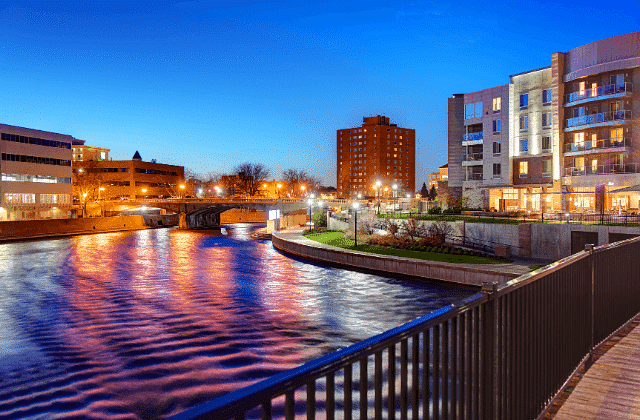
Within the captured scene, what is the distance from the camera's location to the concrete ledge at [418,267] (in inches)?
885

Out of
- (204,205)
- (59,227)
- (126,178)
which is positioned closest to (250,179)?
(126,178)

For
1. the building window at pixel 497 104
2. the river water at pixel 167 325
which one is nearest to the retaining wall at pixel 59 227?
the river water at pixel 167 325

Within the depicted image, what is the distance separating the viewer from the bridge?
7819 centimetres

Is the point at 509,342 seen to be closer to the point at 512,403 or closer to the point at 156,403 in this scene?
the point at 512,403

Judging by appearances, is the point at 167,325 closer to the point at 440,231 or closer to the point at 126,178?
the point at 440,231

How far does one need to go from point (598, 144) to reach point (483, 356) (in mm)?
50023

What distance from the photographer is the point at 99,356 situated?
1490 cm

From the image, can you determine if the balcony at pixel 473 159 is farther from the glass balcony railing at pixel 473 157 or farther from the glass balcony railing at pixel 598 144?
the glass balcony railing at pixel 598 144

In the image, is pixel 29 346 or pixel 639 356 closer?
pixel 639 356

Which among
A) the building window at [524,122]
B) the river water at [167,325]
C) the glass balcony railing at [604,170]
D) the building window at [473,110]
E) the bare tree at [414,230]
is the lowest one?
the river water at [167,325]

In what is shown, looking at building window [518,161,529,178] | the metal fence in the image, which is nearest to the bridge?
building window [518,161,529,178]

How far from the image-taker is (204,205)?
86.2 m

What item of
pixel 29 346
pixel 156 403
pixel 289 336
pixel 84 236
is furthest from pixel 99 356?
pixel 84 236

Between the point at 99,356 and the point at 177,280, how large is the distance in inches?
582
